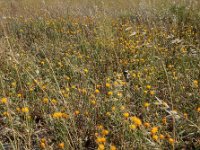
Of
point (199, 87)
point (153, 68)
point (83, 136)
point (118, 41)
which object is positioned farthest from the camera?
point (118, 41)

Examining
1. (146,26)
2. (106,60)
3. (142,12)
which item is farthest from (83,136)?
(142,12)

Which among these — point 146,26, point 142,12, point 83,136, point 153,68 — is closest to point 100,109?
point 83,136

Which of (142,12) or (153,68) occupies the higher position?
(142,12)

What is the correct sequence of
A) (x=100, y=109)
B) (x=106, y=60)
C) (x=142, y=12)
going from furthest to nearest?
(x=142, y=12), (x=106, y=60), (x=100, y=109)

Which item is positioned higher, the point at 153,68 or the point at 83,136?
the point at 153,68

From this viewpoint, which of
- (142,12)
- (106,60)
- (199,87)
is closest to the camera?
(199,87)

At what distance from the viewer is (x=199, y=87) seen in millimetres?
2287

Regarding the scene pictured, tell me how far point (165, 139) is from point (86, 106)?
29.6 inches

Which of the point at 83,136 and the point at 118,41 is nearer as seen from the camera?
the point at 83,136

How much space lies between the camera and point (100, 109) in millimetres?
2145

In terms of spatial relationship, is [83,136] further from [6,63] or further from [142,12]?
[142,12]

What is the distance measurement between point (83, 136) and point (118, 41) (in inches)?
82.6

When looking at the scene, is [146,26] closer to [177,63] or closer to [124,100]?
[177,63]

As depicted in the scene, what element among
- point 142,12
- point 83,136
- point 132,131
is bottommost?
point 83,136
